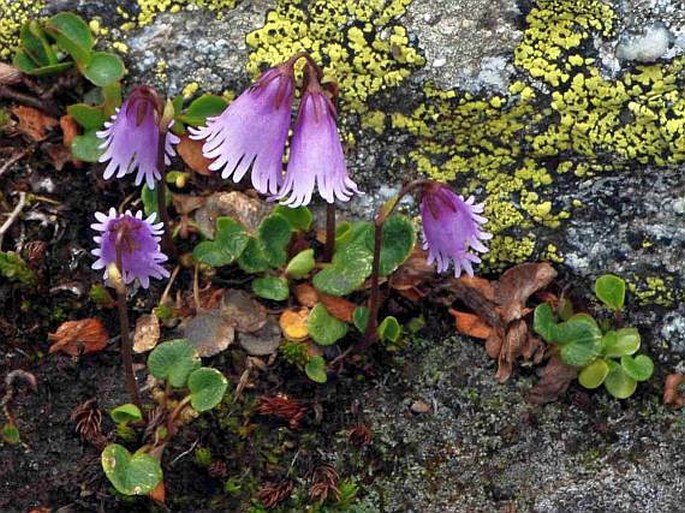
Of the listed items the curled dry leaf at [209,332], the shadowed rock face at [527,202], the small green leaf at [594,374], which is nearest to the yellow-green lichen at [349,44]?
the shadowed rock face at [527,202]

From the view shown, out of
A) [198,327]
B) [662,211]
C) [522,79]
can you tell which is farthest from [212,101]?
[662,211]

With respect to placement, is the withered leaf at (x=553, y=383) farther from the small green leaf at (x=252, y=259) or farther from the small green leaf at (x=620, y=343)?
the small green leaf at (x=252, y=259)

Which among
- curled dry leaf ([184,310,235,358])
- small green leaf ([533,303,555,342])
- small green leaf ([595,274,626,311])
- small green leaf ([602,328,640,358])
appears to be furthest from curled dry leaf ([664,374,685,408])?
curled dry leaf ([184,310,235,358])

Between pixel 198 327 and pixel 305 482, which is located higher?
pixel 198 327

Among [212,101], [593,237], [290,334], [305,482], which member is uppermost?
[212,101]

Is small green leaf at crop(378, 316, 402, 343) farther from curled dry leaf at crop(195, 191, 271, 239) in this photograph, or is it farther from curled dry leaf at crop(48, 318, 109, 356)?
curled dry leaf at crop(48, 318, 109, 356)

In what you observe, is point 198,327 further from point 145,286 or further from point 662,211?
point 662,211
